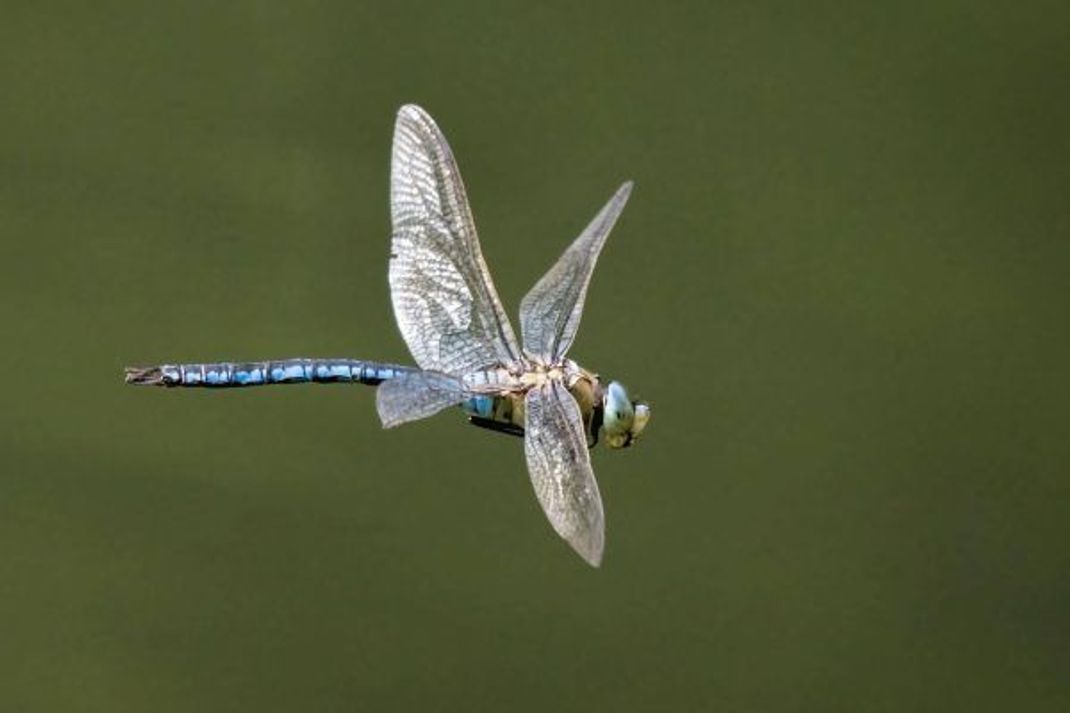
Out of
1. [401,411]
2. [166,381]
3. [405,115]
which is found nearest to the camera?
[401,411]

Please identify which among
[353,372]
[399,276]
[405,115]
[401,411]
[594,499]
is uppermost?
[405,115]

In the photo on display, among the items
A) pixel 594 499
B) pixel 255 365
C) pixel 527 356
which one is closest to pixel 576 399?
pixel 527 356

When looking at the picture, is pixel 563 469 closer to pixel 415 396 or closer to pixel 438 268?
pixel 415 396

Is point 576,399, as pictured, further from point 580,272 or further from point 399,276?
point 399,276

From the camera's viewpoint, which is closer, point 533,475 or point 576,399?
point 533,475

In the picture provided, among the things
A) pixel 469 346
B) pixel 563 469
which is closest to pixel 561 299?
pixel 469 346

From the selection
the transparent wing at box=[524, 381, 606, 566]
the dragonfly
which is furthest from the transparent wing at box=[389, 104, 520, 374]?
the transparent wing at box=[524, 381, 606, 566]

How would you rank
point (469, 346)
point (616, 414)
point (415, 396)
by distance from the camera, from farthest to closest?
point (469, 346) → point (616, 414) → point (415, 396)
